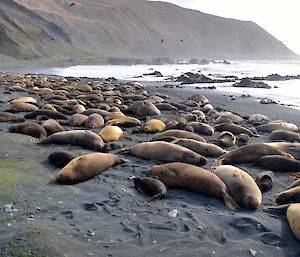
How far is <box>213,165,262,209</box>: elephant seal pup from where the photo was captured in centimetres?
425

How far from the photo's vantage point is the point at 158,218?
12.7 ft

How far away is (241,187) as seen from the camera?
444cm

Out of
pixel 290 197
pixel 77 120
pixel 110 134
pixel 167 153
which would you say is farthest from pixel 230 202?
pixel 77 120

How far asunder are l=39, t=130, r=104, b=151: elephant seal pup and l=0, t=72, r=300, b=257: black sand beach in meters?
1.16

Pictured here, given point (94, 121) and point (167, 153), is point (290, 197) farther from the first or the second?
point (94, 121)

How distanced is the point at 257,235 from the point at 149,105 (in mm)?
6874

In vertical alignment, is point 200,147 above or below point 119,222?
above

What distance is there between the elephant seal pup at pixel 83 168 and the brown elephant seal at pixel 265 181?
6.43 feet

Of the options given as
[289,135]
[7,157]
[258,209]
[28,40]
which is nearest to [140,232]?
Answer: [258,209]

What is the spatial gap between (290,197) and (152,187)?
153cm

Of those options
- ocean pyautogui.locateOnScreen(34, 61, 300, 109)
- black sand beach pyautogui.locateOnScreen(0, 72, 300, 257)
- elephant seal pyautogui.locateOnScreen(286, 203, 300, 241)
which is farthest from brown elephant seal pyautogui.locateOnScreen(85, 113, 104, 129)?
ocean pyautogui.locateOnScreen(34, 61, 300, 109)

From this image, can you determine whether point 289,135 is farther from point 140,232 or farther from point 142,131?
point 140,232

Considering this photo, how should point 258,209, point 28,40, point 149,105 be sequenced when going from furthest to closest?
point 28,40 < point 149,105 < point 258,209

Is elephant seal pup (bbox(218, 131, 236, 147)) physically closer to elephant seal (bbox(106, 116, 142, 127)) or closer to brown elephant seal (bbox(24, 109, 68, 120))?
elephant seal (bbox(106, 116, 142, 127))
